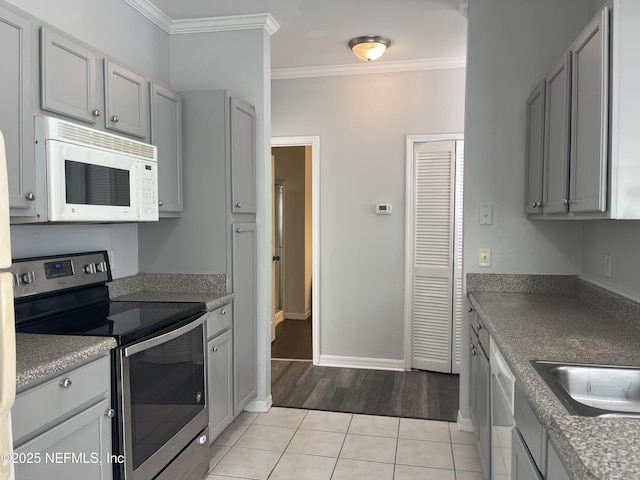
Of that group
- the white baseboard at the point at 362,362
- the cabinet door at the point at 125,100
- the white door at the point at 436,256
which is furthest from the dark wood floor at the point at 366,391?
the cabinet door at the point at 125,100

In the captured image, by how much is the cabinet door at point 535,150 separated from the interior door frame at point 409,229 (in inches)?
53.0

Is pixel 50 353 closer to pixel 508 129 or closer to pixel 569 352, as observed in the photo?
pixel 569 352

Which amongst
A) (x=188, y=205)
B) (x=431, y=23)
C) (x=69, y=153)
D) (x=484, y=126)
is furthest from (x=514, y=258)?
(x=69, y=153)

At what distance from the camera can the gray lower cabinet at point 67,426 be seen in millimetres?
1433

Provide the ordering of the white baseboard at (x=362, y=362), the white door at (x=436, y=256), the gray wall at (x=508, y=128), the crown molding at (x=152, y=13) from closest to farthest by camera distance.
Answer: the gray wall at (x=508, y=128)
the crown molding at (x=152, y=13)
the white door at (x=436, y=256)
the white baseboard at (x=362, y=362)

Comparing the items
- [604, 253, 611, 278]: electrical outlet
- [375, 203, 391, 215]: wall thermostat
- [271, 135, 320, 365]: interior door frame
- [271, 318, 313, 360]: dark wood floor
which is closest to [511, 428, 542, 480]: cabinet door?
[604, 253, 611, 278]: electrical outlet

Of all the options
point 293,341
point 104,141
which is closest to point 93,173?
point 104,141

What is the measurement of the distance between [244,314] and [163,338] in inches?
40.8

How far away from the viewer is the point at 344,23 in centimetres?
340

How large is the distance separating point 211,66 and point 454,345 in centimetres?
294

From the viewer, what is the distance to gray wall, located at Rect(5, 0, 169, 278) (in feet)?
7.47

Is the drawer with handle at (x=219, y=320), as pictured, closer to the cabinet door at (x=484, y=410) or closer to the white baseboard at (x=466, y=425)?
the cabinet door at (x=484, y=410)

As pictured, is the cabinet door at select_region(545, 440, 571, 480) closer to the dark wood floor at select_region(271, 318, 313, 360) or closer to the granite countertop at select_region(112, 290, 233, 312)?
the granite countertop at select_region(112, 290, 233, 312)

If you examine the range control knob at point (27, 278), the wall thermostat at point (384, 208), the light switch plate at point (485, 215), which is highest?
the wall thermostat at point (384, 208)
